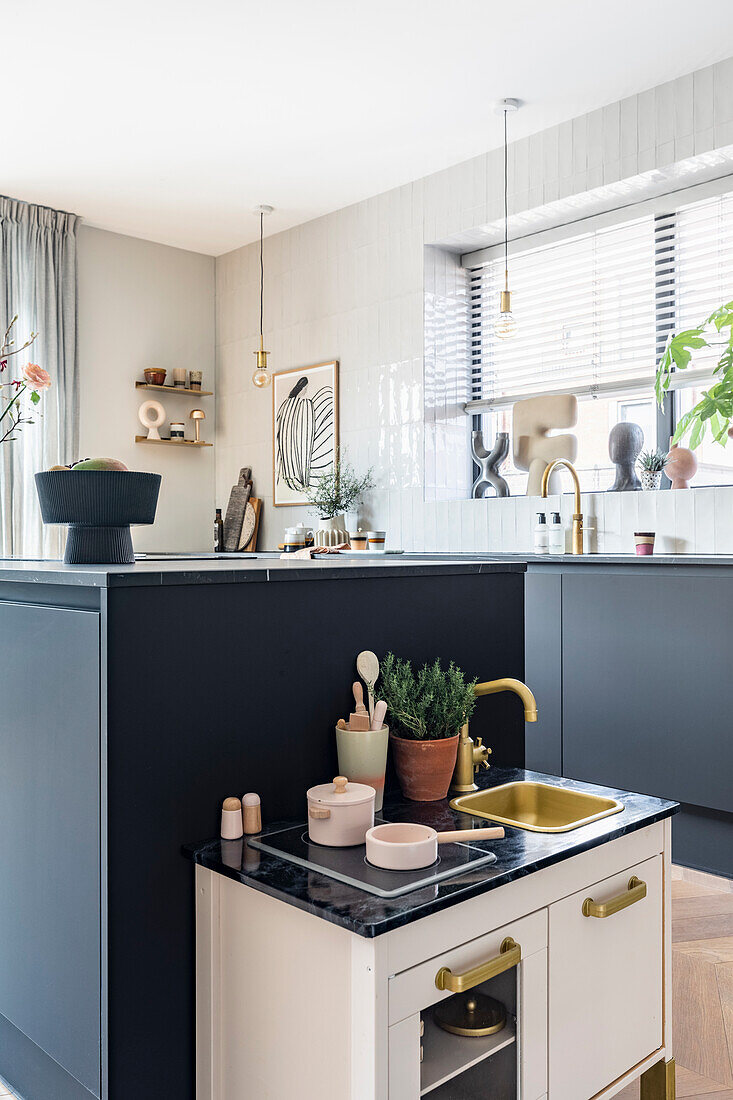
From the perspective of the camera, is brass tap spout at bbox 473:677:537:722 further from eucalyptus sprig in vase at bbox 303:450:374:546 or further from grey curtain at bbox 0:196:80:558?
grey curtain at bbox 0:196:80:558

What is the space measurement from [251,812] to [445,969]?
15.8 inches

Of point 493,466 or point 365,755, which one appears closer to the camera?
point 365,755

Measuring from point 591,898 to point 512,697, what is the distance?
0.66m

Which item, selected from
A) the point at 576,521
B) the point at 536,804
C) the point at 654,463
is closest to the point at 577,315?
the point at 654,463

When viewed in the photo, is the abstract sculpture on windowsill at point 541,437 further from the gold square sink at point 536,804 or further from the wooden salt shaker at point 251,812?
the wooden salt shaker at point 251,812

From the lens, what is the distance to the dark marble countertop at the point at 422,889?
42.9 inches

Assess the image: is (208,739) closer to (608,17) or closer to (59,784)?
(59,784)

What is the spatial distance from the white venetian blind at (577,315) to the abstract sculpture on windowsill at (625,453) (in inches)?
8.5

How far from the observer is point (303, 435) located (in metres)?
4.82

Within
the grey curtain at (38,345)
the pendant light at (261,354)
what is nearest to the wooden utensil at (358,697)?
the pendant light at (261,354)

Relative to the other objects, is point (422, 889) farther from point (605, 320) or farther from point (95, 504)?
point (605, 320)

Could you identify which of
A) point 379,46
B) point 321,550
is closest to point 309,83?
point 379,46

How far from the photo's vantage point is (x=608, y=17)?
285cm

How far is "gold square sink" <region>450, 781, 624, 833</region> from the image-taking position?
1573mm
